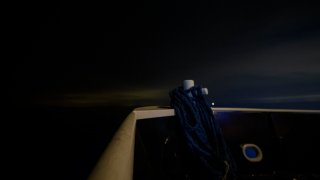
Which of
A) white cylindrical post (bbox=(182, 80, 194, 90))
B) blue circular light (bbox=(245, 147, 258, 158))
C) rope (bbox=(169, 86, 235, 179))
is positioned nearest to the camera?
rope (bbox=(169, 86, 235, 179))

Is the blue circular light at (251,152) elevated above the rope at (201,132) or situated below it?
below

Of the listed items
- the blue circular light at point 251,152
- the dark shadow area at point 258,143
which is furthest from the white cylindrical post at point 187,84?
the blue circular light at point 251,152

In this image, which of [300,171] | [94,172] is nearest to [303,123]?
[300,171]

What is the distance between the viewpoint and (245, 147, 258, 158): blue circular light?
8.54 feet

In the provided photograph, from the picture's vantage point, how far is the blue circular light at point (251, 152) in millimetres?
2604

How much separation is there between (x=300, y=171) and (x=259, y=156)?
493mm

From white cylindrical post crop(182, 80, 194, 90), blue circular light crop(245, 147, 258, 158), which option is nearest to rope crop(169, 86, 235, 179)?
white cylindrical post crop(182, 80, 194, 90)

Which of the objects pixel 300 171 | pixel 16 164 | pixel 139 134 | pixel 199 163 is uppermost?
pixel 139 134

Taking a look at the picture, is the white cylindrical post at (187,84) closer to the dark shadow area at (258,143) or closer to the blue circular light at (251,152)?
the dark shadow area at (258,143)

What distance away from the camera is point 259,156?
260cm

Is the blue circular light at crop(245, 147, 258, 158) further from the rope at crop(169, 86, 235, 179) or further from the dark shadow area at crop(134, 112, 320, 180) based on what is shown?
the rope at crop(169, 86, 235, 179)

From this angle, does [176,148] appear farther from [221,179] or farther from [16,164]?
[16,164]

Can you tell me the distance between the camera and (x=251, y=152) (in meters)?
2.63

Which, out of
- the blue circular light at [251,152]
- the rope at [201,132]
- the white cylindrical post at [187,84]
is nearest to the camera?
the rope at [201,132]
